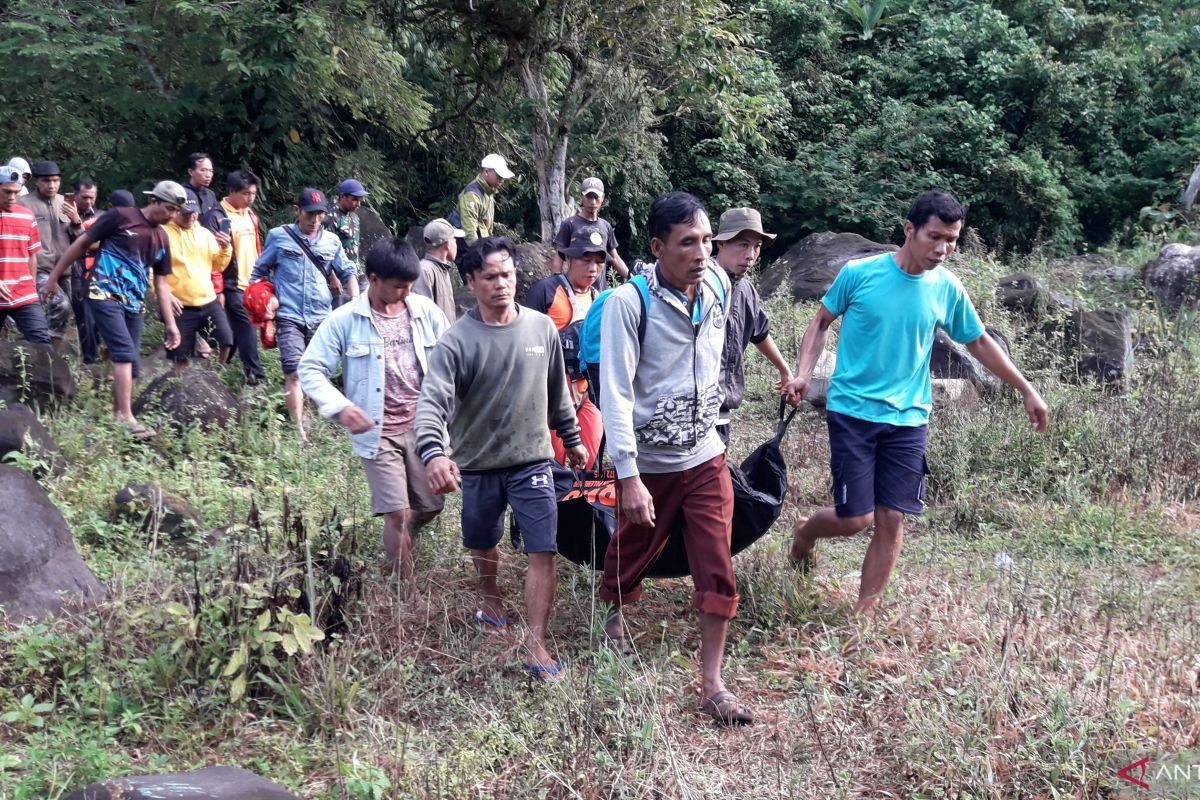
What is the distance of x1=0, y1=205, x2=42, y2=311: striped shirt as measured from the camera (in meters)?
7.86

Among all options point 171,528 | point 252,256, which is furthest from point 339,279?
point 171,528

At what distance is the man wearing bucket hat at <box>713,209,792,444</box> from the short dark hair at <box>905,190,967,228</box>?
852mm

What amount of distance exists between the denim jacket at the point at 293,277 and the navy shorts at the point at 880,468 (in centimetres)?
406

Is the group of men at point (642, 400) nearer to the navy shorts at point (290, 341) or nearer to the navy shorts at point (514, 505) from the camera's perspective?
the navy shorts at point (514, 505)

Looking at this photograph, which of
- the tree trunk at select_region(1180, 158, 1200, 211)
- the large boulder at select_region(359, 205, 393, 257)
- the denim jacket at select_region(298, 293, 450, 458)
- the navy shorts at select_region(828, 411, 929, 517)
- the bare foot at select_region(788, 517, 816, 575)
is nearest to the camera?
the navy shorts at select_region(828, 411, 929, 517)

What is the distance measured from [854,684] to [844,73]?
1910 centimetres

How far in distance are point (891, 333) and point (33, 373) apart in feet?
19.6

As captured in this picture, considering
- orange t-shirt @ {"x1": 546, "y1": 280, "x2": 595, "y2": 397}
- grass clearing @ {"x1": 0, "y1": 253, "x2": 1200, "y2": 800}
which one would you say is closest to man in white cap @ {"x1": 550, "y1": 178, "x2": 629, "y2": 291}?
orange t-shirt @ {"x1": 546, "y1": 280, "x2": 595, "y2": 397}

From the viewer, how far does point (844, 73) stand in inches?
842

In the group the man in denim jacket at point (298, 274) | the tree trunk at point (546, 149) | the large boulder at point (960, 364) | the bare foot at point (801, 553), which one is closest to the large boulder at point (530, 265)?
the tree trunk at point (546, 149)

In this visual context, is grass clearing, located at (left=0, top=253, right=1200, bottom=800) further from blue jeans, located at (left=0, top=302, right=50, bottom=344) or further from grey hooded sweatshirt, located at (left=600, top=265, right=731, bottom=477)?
blue jeans, located at (left=0, top=302, right=50, bottom=344)

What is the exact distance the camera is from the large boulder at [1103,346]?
936 centimetres

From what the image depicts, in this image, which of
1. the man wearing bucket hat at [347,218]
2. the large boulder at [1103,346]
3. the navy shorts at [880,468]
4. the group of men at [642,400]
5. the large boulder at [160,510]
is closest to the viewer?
the group of men at [642,400]

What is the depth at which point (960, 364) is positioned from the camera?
948 centimetres
